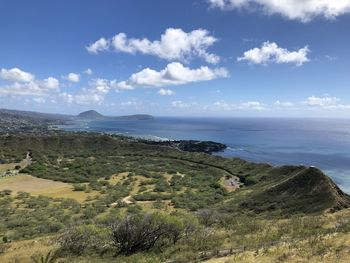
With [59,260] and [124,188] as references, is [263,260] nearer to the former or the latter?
[59,260]

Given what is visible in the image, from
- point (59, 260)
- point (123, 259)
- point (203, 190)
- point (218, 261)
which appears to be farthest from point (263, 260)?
point (203, 190)

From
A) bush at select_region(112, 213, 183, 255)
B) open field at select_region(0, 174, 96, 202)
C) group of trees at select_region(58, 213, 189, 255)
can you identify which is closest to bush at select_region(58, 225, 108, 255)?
group of trees at select_region(58, 213, 189, 255)

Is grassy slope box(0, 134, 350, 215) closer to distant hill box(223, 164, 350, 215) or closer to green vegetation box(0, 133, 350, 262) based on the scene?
distant hill box(223, 164, 350, 215)

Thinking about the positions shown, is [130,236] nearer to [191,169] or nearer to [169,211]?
[169,211]

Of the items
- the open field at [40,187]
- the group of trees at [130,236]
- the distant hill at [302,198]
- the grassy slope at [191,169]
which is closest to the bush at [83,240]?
the group of trees at [130,236]

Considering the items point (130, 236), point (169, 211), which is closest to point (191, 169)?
point (169, 211)

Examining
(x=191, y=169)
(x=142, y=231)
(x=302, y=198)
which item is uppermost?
(x=142, y=231)
